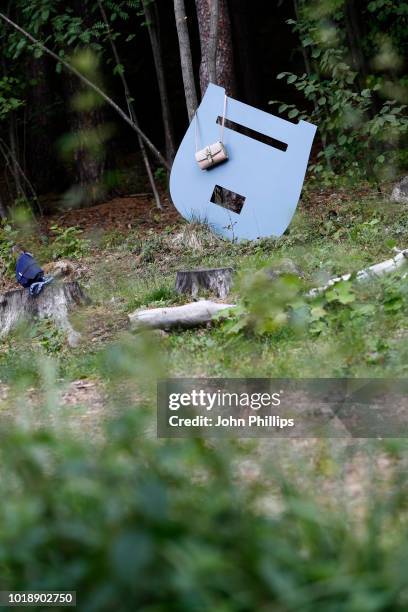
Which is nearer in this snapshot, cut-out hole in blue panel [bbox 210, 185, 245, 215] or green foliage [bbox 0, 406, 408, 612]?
green foliage [bbox 0, 406, 408, 612]

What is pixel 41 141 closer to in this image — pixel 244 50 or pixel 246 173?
pixel 244 50

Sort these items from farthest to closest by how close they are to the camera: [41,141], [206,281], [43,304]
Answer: [41,141], [43,304], [206,281]

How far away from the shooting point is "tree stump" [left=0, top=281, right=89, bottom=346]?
283 inches

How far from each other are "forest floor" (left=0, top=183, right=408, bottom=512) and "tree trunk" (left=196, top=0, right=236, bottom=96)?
66.9 inches

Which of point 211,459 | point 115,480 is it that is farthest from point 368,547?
point 115,480

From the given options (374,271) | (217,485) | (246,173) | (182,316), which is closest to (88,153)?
(246,173)

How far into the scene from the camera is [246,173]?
9188 mm

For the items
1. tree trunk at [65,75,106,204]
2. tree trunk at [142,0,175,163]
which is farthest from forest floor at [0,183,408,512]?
tree trunk at [65,75,106,204]

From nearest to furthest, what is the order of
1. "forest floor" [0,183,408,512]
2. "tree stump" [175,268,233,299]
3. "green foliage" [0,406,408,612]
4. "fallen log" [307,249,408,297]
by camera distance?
1. "green foliage" [0,406,408,612]
2. "forest floor" [0,183,408,512]
3. "fallen log" [307,249,408,297]
4. "tree stump" [175,268,233,299]

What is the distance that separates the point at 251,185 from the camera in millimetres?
9164

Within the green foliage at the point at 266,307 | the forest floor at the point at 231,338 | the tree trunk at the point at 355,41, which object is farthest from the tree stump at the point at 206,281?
the tree trunk at the point at 355,41

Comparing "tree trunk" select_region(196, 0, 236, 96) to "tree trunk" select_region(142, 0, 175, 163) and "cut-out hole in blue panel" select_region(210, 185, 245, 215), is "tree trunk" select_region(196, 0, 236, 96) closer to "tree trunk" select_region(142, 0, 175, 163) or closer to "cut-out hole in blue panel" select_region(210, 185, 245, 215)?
"cut-out hole in blue panel" select_region(210, 185, 245, 215)

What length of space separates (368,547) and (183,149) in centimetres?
758

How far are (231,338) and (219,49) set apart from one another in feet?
19.6
